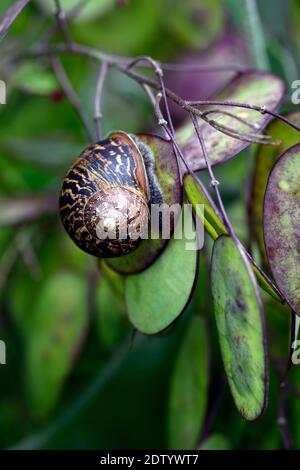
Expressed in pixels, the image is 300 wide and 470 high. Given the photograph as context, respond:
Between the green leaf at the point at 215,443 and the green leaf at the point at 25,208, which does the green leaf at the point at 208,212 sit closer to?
the green leaf at the point at 215,443

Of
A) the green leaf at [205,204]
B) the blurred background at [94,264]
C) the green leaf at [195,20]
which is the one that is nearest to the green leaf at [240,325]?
the green leaf at [205,204]

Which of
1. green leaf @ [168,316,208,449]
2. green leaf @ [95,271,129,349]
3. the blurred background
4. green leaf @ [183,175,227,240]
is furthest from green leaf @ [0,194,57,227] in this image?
green leaf @ [183,175,227,240]

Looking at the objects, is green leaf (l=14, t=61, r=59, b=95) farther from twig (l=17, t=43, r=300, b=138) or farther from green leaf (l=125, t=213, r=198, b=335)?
green leaf (l=125, t=213, r=198, b=335)

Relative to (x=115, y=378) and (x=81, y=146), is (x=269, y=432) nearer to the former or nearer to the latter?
(x=115, y=378)

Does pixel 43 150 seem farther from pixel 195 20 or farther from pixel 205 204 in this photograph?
pixel 205 204

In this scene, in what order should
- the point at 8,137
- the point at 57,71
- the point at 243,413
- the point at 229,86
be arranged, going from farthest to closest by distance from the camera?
the point at 8,137 < the point at 57,71 < the point at 229,86 < the point at 243,413
